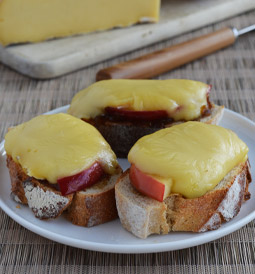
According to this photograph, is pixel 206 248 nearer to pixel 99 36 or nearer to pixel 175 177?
pixel 175 177

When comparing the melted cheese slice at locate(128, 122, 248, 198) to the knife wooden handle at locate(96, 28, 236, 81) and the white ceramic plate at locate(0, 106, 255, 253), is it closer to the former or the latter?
the white ceramic plate at locate(0, 106, 255, 253)

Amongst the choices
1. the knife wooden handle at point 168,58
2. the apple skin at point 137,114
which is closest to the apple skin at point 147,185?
the apple skin at point 137,114

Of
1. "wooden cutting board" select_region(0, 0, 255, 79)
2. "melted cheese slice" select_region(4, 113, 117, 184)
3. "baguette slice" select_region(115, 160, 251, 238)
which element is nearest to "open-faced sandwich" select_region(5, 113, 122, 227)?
"melted cheese slice" select_region(4, 113, 117, 184)

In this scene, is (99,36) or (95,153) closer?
(95,153)

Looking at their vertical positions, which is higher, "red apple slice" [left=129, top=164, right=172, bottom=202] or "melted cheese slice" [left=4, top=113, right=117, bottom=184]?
"melted cheese slice" [left=4, top=113, right=117, bottom=184]

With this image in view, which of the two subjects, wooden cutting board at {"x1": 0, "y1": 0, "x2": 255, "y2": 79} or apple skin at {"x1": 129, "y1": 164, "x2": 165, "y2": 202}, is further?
wooden cutting board at {"x1": 0, "y1": 0, "x2": 255, "y2": 79}

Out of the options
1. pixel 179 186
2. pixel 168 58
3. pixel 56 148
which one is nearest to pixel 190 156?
pixel 179 186

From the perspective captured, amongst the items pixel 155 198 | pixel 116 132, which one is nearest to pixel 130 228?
pixel 155 198
